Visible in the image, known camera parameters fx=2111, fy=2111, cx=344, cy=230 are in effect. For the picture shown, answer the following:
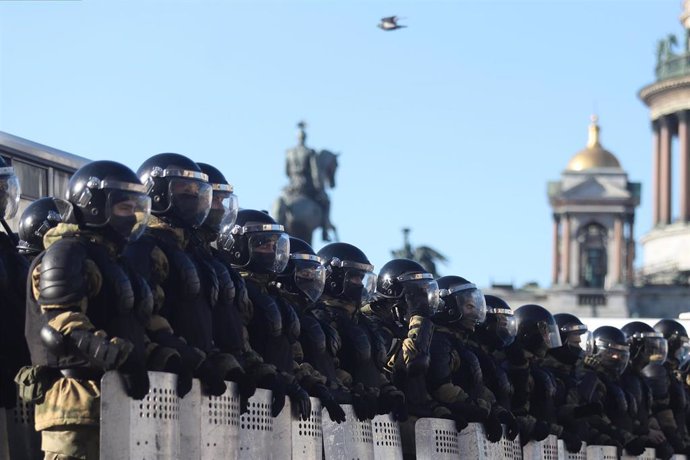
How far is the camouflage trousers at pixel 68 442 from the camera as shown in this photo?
12438mm

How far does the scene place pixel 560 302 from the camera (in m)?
84.6

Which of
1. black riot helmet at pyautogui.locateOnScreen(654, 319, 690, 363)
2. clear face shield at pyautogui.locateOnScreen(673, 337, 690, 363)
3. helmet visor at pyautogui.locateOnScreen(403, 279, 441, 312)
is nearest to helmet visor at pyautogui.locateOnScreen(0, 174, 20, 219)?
helmet visor at pyautogui.locateOnScreen(403, 279, 441, 312)

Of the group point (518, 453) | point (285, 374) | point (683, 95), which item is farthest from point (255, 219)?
point (683, 95)

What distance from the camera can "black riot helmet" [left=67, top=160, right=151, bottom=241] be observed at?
509 inches

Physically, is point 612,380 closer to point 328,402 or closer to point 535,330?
point 535,330

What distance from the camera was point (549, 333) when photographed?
20078mm

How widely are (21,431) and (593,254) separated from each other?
77.7 metres

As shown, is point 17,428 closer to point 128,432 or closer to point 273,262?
point 128,432

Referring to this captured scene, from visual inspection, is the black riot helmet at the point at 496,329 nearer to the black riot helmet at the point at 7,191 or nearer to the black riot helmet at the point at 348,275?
the black riot helmet at the point at 348,275

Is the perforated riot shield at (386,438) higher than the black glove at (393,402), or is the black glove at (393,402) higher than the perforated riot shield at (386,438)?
the black glove at (393,402)

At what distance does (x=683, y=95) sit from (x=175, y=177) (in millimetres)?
87922

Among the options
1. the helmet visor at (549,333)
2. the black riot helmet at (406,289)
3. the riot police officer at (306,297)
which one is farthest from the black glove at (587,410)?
the riot police officer at (306,297)

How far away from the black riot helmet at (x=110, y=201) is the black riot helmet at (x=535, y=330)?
732 centimetres

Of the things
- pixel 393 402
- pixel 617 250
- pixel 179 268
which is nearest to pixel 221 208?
pixel 179 268
